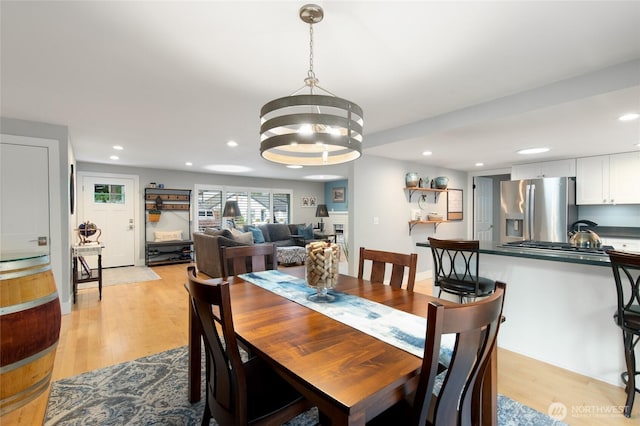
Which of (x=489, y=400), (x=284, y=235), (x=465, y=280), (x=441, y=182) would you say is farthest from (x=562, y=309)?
(x=284, y=235)

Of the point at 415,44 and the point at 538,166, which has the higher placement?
the point at 415,44

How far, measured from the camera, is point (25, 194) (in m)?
3.30

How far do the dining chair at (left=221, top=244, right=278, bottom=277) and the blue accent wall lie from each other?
22.0 ft

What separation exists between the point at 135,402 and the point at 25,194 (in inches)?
114

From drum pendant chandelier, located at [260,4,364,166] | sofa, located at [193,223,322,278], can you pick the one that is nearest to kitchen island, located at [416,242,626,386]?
drum pendant chandelier, located at [260,4,364,166]

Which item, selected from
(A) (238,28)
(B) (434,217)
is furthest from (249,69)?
(B) (434,217)

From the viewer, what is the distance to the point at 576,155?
4.33 m

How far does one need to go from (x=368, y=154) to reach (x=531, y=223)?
9.26ft

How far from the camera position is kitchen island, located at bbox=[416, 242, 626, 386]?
2115mm

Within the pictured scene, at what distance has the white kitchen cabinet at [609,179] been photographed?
4.00 metres

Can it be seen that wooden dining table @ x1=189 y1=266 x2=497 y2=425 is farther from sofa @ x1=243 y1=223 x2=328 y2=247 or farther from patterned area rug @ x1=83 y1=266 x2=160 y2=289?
sofa @ x1=243 y1=223 x2=328 y2=247

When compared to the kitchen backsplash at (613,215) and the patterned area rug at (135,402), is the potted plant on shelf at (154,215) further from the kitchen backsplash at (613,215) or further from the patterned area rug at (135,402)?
the kitchen backsplash at (613,215)

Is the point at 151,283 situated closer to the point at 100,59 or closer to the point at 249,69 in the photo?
the point at 100,59

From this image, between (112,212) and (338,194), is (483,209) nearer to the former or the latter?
(338,194)
